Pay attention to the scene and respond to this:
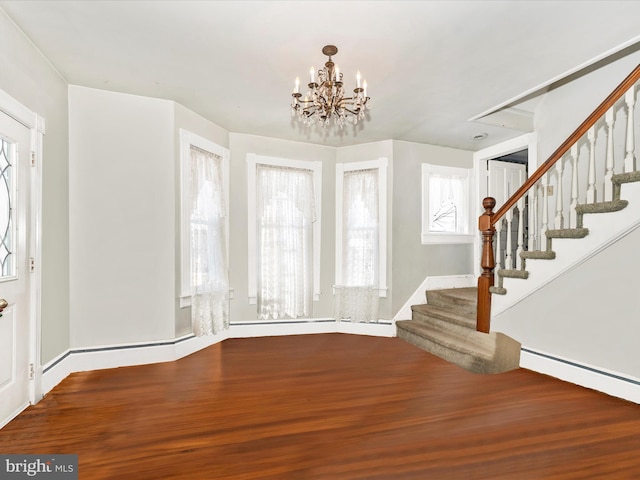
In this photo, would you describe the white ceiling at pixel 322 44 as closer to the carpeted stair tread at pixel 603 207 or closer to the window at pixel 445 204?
the carpeted stair tread at pixel 603 207

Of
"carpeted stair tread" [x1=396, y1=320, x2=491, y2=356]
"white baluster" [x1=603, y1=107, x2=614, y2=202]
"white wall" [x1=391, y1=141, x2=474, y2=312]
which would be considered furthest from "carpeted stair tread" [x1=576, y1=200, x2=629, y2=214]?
"white wall" [x1=391, y1=141, x2=474, y2=312]

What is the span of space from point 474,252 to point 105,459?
5.37 metres

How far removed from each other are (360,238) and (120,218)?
3151 mm

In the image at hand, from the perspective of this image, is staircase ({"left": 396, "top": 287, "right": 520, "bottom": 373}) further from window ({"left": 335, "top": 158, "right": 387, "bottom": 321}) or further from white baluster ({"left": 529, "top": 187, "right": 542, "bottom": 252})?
white baluster ({"left": 529, "top": 187, "right": 542, "bottom": 252})

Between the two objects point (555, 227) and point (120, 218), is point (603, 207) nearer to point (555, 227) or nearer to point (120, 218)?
point (555, 227)

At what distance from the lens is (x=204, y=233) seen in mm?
4199

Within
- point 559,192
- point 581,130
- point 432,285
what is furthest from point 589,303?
point 432,285

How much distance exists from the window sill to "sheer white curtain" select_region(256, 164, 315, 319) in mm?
1816

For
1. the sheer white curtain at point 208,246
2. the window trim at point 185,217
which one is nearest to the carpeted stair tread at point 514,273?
the sheer white curtain at point 208,246

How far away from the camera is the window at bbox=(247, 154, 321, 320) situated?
4863mm

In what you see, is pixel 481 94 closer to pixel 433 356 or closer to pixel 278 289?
pixel 433 356

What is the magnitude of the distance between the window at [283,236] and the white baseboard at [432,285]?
1351mm

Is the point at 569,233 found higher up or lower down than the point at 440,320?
higher up

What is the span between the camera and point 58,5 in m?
2.27
